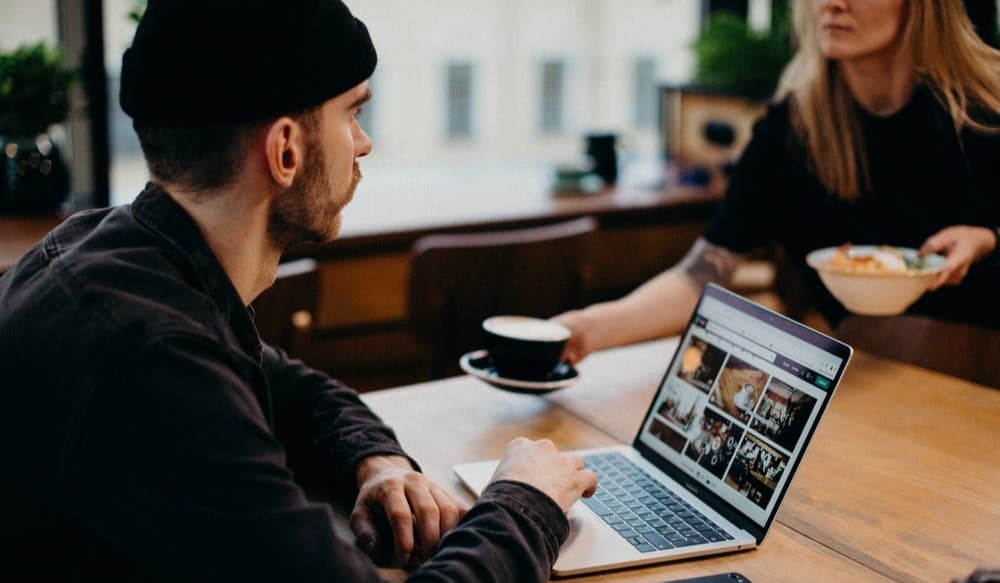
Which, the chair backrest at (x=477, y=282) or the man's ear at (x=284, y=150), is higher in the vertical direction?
the man's ear at (x=284, y=150)

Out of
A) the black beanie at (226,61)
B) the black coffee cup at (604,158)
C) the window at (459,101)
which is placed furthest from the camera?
the window at (459,101)

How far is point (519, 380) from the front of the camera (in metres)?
1.60

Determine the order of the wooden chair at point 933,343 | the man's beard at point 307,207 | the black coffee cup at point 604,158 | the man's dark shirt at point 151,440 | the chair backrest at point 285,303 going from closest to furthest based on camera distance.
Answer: the man's dark shirt at point 151,440, the man's beard at point 307,207, the wooden chair at point 933,343, the chair backrest at point 285,303, the black coffee cup at point 604,158

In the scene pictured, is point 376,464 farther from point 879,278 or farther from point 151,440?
point 879,278

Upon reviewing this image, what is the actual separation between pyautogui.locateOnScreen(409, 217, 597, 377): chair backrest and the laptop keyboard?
3.66 ft

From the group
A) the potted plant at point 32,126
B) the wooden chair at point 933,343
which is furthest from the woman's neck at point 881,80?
the potted plant at point 32,126

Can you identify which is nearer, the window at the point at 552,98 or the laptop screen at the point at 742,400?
the laptop screen at the point at 742,400

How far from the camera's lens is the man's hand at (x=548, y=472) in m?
1.13

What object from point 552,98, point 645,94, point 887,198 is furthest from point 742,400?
point 645,94

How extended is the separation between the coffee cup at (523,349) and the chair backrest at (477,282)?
0.84 metres

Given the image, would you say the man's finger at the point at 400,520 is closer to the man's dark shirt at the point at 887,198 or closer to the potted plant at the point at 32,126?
the man's dark shirt at the point at 887,198

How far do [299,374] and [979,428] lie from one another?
0.98 m

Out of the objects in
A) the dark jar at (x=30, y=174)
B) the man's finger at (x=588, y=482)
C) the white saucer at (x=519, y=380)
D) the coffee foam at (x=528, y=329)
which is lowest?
the man's finger at (x=588, y=482)

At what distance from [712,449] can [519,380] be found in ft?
1.23
